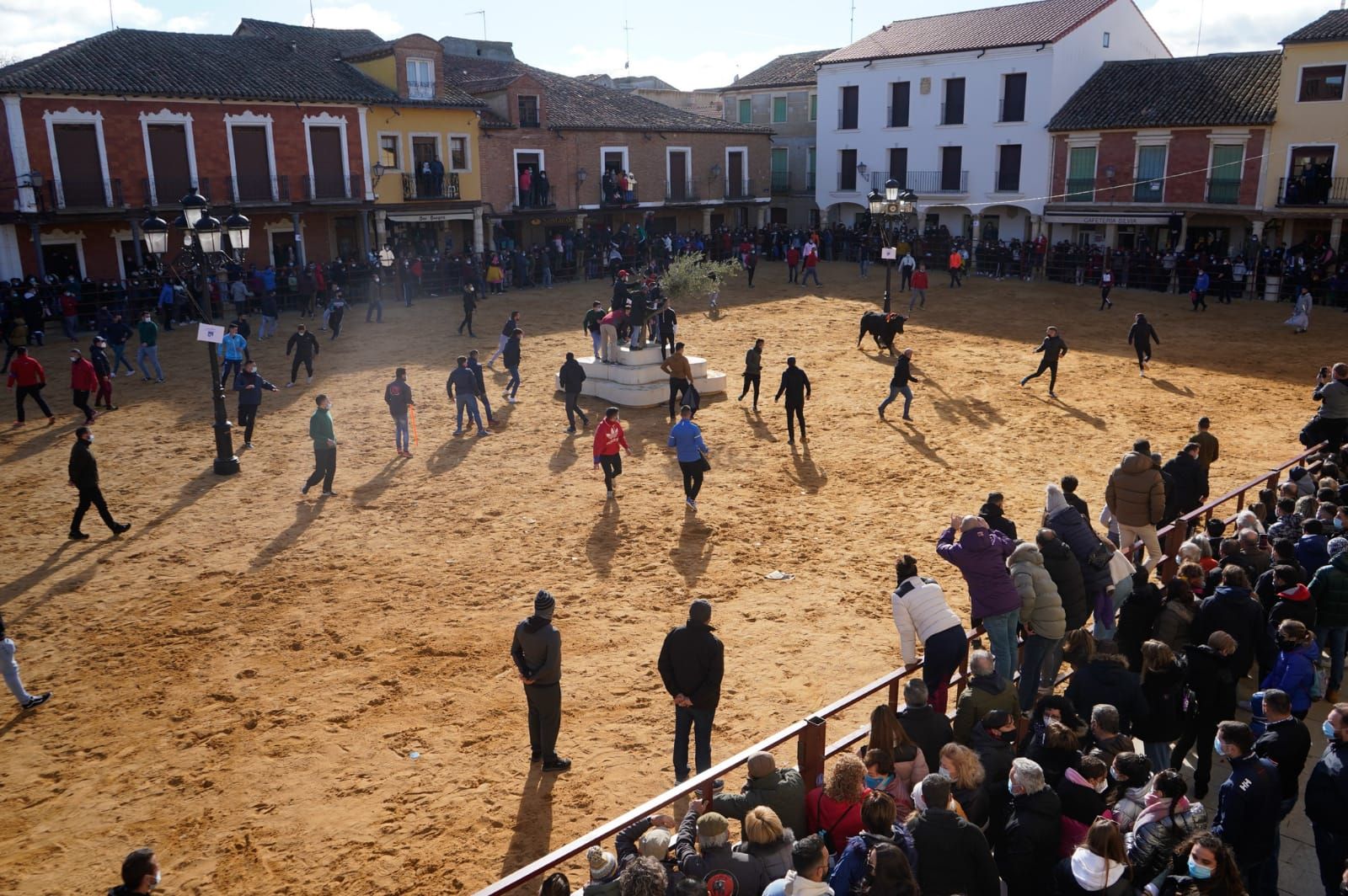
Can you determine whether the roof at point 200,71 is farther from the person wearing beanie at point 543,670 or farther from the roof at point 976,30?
the person wearing beanie at point 543,670

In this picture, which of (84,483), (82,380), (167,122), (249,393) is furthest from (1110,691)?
(167,122)

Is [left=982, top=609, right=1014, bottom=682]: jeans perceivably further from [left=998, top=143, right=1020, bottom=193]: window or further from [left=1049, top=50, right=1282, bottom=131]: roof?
[left=998, top=143, right=1020, bottom=193]: window

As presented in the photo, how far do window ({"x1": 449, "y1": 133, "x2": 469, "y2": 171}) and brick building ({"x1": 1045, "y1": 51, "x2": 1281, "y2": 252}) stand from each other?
21019 millimetres

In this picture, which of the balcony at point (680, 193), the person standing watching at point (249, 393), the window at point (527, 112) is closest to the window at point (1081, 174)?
the balcony at point (680, 193)

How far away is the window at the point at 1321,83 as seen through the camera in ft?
98.4

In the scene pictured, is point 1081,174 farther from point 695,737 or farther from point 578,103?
point 695,737

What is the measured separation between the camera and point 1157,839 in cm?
501

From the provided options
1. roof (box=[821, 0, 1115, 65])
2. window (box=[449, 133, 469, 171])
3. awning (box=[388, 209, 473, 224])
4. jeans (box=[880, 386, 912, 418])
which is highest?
roof (box=[821, 0, 1115, 65])

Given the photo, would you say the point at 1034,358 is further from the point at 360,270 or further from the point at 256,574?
the point at 360,270

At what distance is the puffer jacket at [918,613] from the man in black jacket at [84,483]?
33.0 feet

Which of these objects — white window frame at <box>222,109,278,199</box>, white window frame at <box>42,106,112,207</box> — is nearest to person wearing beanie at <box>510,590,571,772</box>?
white window frame at <box>42,106,112,207</box>

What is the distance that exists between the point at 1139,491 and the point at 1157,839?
601 centimetres

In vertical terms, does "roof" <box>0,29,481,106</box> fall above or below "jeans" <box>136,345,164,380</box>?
above

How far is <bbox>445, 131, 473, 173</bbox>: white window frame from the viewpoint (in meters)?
35.2
